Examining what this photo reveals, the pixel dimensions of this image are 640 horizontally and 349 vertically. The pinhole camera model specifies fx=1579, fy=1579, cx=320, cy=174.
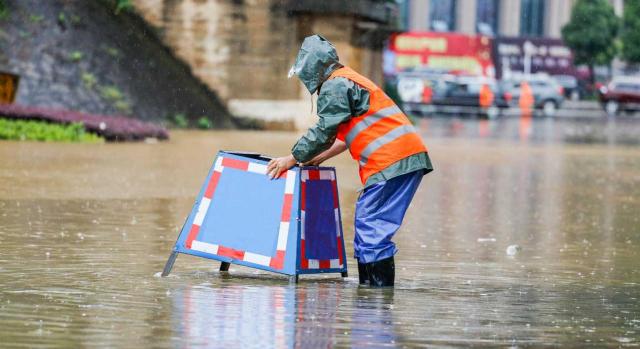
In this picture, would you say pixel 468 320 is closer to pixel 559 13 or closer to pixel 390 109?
pixel 390 109

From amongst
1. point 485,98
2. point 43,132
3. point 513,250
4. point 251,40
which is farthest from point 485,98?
point 513,250

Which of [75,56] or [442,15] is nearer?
[75,56]

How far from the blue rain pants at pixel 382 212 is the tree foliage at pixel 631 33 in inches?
2757

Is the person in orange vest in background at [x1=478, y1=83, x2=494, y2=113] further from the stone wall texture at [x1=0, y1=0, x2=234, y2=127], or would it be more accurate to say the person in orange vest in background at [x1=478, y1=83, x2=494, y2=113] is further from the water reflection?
the stone wall texture at [x1=0, y1=0, x2=234, y2=127]

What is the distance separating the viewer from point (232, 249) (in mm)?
9305

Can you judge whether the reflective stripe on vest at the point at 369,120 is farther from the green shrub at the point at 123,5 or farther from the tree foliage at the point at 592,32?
the tree foliage at the point at 592,32

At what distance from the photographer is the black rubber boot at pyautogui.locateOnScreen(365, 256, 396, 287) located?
9133mm

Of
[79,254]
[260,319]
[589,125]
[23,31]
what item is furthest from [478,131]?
[260,319]

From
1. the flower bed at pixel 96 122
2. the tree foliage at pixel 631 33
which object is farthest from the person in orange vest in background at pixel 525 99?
the flower bed at pixel 96 122

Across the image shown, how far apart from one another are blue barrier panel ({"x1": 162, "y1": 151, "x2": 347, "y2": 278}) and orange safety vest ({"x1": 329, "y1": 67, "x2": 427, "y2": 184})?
37 cm

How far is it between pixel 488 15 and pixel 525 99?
2672 cm

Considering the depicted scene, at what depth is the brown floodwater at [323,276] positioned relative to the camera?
743 centimetres

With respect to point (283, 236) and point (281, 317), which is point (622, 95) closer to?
point (283, 236)

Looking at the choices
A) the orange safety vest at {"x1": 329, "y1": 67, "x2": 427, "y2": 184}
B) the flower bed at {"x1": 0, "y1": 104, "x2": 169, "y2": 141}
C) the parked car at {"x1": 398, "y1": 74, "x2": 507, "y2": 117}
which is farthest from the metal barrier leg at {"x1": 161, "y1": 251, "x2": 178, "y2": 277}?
the parked car at {"x1": 398, "y1": 74, "x2": 507, "y2": 117}
